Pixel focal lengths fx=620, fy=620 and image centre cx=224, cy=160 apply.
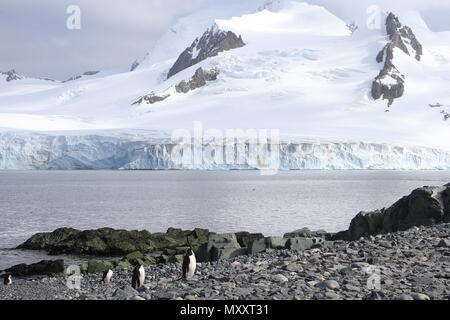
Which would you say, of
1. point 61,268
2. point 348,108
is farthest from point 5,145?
point 348,108

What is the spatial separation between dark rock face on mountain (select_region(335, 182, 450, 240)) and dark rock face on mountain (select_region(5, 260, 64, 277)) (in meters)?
11.8

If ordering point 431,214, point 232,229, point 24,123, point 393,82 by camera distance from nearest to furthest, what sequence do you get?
1. point 431,214
2. point 232,229
3. point 24,123
4. point 393,82

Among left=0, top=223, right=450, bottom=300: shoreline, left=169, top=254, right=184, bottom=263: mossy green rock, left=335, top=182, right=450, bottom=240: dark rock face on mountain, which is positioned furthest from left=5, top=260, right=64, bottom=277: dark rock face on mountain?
left=335, top=182, right=450, bottom=240: dark rock face on mountain

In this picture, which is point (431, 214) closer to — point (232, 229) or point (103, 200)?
point (232, 229)

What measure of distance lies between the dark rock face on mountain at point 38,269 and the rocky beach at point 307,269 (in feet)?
0.13

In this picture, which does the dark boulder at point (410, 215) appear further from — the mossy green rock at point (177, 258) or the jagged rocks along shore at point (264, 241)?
the mossy green rock at point (177, 258)

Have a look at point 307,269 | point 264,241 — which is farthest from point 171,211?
point 307,269

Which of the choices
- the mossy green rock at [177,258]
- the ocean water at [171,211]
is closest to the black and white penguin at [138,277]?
the mossy green rock at [177,258]

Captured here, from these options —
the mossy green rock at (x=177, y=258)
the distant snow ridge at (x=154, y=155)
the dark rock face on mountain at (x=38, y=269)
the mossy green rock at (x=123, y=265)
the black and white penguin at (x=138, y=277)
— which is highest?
the distant snow ridge at (x=154, y=155)

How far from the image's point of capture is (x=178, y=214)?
176 ft

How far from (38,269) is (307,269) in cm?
1419

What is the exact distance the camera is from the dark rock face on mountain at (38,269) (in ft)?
80.5

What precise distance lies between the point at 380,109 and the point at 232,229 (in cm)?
15189

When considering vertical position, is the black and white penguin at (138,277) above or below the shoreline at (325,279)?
below
